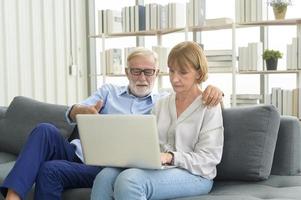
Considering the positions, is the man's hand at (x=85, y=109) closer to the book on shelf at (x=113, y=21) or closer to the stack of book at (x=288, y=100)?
the stack of book at (x=288, y=100)

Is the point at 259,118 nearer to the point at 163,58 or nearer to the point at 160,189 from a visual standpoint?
the point at 160,189

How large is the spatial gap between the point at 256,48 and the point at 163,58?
90 cm

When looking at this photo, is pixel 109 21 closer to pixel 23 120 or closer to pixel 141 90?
pixel 23 120

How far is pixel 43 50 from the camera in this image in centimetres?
436

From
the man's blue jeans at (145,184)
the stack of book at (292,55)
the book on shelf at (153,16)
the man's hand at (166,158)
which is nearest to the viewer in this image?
the man's blue jeans at (145,184)

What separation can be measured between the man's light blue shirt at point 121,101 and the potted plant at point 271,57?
154cm

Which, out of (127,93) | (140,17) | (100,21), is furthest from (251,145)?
(100,21)

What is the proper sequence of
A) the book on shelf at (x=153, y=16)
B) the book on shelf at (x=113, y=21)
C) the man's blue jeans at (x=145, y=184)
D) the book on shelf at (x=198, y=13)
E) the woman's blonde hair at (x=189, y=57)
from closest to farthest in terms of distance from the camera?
the man's blue jeans at (x=145, y=184) < the woman's blonde hair at (x=189, y=57) < the book on shelf at (x=198, y=13) < the book on shelf at (x=153, y=16) < the book on shelf at (x=113, y=21)

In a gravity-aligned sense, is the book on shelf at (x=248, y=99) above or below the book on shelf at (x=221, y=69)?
below

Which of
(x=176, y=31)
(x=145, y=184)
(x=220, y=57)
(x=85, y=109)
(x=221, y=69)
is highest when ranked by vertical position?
(x=176, y=31)

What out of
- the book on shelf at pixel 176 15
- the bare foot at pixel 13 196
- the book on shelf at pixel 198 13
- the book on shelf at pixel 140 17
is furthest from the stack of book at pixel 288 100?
the bare foot at pixel 13 196

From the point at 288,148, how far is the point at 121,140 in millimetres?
813

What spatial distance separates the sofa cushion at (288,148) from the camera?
6.93 ft

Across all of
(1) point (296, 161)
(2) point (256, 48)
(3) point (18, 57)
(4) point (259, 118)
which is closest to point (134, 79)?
(4) point (259, 118)
